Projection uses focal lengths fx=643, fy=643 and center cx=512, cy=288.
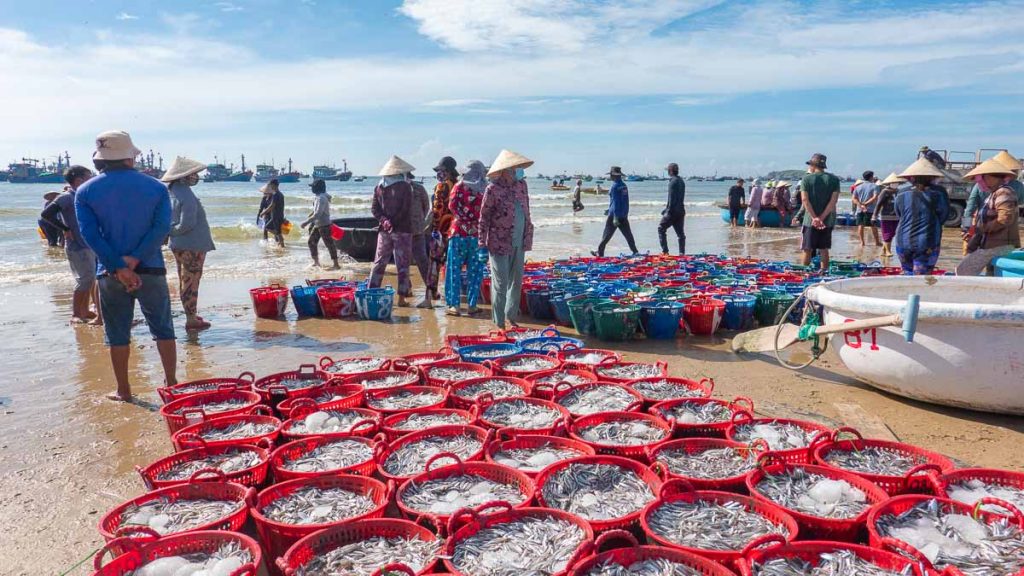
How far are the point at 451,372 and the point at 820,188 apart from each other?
21.4 feet

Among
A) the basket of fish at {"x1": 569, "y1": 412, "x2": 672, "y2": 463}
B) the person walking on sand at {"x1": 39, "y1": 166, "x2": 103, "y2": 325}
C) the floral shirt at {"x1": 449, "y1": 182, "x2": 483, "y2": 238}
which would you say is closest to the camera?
the basket of fish at {"x1": 569, "y1": 412, "x2": 672, "y2": 463}

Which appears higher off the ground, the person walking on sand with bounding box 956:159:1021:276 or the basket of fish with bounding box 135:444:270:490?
the person walking on sand with bounding box 956:159:1021:276

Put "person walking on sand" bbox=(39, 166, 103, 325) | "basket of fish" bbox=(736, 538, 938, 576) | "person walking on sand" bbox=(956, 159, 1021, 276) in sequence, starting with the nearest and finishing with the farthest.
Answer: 1. "basket of fish" bbox=(736, 538, 938, 576)
2. "person walking on sand" bbox=(956, 159, 1021, 276)
3. "person walking on sand" bbox=(39, 166, 103, 325)

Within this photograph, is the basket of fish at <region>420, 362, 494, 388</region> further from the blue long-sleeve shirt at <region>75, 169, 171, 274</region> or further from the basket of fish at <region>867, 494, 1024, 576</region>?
the basket of fish at <region>867, 494, 1024, 576</region>

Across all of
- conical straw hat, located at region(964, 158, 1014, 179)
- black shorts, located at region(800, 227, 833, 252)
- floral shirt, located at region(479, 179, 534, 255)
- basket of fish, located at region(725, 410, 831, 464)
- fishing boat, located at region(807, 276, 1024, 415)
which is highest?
Answer: conical straw hat, located at region(964, 158, 1014, 179)

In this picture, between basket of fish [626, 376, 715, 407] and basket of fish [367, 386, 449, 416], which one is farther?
basket of fish [626, 376, 715, 407]

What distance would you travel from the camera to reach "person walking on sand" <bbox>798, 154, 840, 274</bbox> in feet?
29.1

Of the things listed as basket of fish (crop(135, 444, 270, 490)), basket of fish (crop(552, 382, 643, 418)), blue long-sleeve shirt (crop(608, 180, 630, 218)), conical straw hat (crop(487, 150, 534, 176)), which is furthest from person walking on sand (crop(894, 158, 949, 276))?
basket of fish (crop(135, 444, 270, 490))

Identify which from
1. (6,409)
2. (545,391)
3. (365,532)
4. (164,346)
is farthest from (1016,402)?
(6,409)

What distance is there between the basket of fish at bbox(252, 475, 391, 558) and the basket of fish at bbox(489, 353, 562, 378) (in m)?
1.99

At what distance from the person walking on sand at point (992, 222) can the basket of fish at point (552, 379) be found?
5.11 meters

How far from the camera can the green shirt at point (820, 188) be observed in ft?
29.1

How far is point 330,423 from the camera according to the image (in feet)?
12.4

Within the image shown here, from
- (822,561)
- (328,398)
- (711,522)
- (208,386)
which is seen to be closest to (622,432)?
(711,522)
